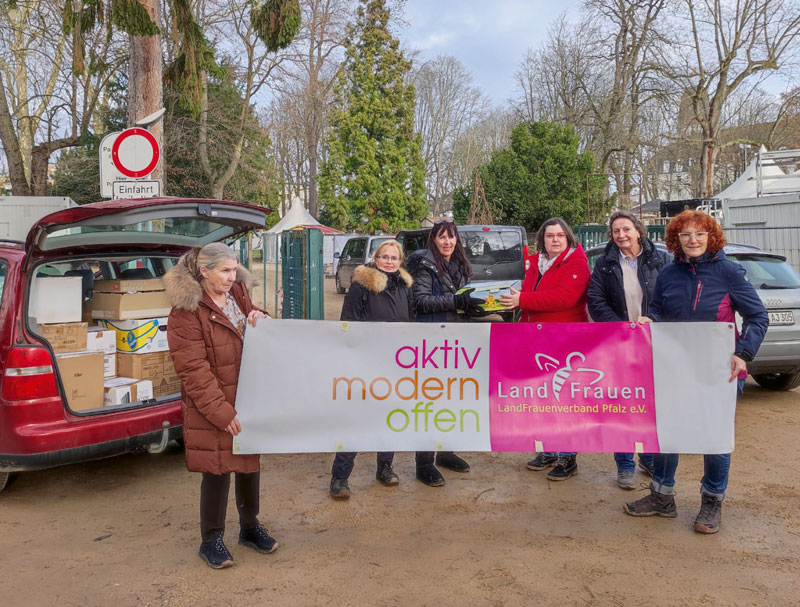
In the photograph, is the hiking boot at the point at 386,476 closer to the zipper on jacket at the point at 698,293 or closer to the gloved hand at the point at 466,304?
the gloved hand at the point at 466,304

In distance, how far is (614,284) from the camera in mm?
4633

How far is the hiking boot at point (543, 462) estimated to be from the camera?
5359mm

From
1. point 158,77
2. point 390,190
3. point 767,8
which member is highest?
point 767,8

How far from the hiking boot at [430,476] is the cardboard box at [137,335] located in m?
2.20

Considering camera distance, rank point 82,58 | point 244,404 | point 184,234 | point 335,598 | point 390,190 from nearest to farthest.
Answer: point 335,598 → point 244,404 → point 184,234 → point 82,58 → point 390,190

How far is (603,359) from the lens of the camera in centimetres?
411

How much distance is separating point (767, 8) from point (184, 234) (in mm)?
29436

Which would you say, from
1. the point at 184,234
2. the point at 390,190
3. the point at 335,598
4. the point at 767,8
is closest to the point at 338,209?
the point at 390,190

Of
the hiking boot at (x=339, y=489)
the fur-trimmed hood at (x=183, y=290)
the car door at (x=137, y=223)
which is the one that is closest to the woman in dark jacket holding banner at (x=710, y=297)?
the hiking boot at (x=339, y=489)

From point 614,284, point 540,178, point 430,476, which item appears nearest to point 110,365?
point 430,476

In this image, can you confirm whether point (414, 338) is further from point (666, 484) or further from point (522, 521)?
point (666, 484)

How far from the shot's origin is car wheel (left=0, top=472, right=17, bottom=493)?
467 centimetres

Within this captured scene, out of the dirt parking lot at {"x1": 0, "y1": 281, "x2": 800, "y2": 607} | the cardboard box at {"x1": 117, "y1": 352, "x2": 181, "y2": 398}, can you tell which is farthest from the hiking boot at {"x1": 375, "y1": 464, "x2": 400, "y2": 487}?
the cardboard box at {"x1": 117, "y1": 352, "x2": 181, "y2": 398}

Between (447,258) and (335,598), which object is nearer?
(335,598)
